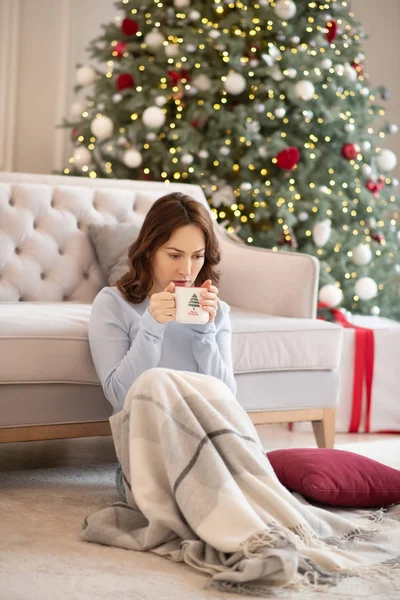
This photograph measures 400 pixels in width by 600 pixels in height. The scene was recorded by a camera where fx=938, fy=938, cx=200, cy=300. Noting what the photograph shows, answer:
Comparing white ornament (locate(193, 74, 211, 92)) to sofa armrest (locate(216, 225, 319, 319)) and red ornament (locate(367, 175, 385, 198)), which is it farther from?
sofa armrest (locate(216, 225, 319, 319))

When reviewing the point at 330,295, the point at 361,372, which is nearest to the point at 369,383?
the point at 361,372

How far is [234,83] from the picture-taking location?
4605 mm

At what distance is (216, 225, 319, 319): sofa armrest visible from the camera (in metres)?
3.22

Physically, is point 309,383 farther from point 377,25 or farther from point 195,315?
point 377,25

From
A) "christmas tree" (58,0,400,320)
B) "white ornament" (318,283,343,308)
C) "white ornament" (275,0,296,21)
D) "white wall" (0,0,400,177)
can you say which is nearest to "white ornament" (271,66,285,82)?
"christmas tree" (58,0,400,320)

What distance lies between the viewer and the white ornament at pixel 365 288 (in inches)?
187

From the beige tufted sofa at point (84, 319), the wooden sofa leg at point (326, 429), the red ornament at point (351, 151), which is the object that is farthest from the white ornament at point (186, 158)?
the wooden sofa leg at point (326, 429)

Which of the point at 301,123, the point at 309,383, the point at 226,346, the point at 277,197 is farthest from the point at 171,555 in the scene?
the point at 301,123

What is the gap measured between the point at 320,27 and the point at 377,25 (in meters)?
1.16

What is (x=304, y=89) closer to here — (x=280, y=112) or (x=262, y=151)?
(x=280, y=112)

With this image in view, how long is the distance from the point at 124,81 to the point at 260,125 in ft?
2.42

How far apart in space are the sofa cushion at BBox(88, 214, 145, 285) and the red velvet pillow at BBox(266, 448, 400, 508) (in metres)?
1.03

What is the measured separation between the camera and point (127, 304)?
2.43 meters

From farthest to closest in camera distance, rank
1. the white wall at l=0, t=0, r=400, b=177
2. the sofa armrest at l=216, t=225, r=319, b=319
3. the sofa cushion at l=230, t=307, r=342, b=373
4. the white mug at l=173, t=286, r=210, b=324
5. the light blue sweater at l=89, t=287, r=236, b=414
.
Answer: the white wall at l=0, t=0, r=400, b=177 < the sofa armrest at l=216, t=225, r=319, b=319 < the sofa cushion at l=230, t=307, r=342, b=373 < the light blue sweater at l=89, t=287, r=236, b=414 < the white mug at l=173, t=286, r=210, b=324
